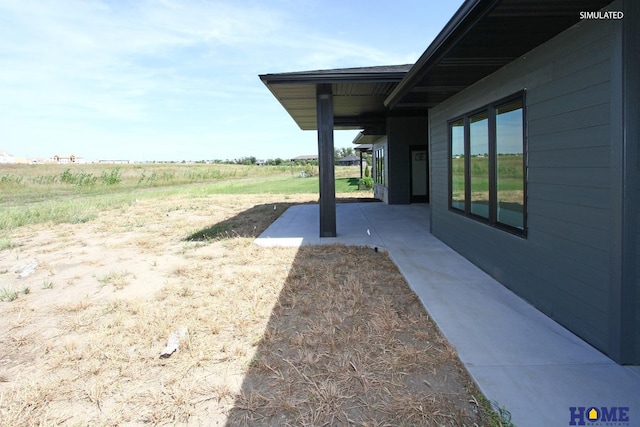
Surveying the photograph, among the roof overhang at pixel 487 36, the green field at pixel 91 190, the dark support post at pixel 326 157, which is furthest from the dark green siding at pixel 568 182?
the green field at pixel 91 190

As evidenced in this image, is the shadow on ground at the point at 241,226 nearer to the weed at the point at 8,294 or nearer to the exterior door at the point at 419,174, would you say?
the weed at the point at 8,294

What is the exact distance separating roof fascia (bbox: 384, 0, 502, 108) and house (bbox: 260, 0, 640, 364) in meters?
0.01

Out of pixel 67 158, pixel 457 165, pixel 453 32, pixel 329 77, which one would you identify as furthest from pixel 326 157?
pixel 67 158

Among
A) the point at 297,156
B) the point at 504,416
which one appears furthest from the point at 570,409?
the point at 297,156

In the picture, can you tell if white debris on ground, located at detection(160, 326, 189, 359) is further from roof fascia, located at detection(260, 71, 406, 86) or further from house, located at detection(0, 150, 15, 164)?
house, located at detection(0, 150, 15, 164)

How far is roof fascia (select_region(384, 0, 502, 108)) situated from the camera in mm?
2996

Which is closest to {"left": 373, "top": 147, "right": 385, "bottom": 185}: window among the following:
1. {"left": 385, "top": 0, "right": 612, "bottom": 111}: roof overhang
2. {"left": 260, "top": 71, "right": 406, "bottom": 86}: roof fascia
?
{"left": 260, "top": 71, "right": 406, "bottom": 86}: roof fascia

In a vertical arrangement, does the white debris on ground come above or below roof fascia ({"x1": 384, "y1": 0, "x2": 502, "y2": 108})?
below

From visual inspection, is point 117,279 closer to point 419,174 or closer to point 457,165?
point 457,165

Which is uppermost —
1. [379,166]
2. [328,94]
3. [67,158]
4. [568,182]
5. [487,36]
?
[67,158]

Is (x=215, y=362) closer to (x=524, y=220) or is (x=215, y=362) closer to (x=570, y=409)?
(x=570, y=409)

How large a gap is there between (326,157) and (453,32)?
15.0ft

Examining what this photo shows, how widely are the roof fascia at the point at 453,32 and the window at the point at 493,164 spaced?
94cm

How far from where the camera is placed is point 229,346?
3.55 meters
